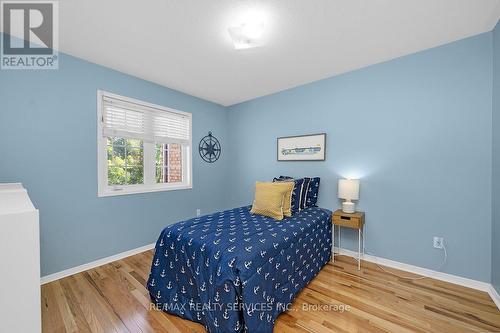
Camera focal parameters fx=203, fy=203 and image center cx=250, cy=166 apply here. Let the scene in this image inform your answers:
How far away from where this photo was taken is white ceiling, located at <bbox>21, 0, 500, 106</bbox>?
1.59 meters

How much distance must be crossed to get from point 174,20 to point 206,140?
2144 millimetres

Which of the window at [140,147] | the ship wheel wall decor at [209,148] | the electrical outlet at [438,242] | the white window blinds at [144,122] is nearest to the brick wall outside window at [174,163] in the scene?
the window at [140,147]

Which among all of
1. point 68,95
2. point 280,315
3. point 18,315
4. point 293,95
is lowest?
point 280,315

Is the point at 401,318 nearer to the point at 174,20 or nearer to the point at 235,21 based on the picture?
the point at 235,21

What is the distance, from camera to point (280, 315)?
1641 mm

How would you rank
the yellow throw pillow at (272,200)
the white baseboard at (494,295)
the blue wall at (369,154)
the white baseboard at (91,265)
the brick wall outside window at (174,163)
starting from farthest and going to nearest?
the brick wall outside window at (174,163), the yellow throw pillow at (272,200), the white baseboard at (91,265), the blue wall at (369,154), the white baseboard at (494,295)

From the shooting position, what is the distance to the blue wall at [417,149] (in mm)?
1942

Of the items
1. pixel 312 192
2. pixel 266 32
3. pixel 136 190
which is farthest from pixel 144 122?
pixel 312 192

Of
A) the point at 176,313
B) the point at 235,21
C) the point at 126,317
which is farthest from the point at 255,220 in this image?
the point at 235,21

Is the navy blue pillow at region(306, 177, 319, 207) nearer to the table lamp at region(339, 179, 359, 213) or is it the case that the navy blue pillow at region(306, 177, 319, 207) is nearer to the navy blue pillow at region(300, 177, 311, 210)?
the navy blue pillow at region(300, 177, 311, 210)

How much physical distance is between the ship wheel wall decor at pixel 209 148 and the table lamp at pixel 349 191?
7.53 feet

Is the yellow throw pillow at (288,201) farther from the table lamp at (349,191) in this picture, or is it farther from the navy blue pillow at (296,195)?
the table lamp at (349,191)

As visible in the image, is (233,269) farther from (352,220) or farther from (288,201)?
(352,220)

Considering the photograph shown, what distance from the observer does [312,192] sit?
2.83m
